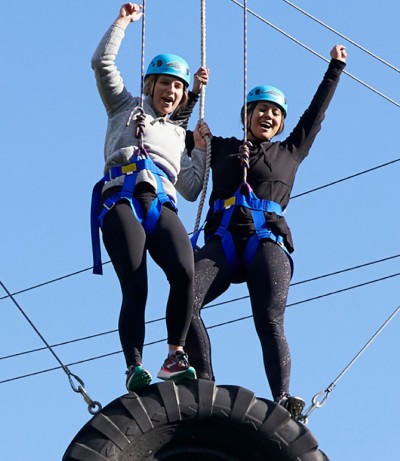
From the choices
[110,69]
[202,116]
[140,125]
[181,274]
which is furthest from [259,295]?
[110,69]

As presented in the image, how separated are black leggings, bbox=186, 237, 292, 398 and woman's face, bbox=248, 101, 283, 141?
677 millimetres

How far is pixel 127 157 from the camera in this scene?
805cm

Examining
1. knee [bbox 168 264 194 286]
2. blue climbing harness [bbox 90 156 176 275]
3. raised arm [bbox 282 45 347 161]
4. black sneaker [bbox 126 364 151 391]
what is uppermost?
raised arm [bbox 282 45 347 161]

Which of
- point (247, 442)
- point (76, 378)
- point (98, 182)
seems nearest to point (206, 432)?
point (247, 442)

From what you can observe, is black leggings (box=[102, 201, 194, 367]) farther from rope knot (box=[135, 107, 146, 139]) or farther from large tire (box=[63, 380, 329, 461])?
rope knot (box=[135, 107, 146, 139])

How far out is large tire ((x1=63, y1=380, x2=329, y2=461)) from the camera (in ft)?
24.1

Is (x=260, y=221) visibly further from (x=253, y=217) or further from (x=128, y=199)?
(x=128, y=199)

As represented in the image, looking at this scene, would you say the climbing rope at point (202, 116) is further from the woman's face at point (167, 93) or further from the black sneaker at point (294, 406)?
the black sneaker at point (294, 406)

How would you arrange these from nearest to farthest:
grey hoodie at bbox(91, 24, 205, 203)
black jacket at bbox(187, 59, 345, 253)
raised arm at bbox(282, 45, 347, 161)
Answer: grey hoodie at bbox(91, 24, 205, 203) < black jacket at bbox(187, 59, 345, 253) < raised arm at bbox(282, 45, 347, 161)

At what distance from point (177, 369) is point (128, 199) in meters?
0.89

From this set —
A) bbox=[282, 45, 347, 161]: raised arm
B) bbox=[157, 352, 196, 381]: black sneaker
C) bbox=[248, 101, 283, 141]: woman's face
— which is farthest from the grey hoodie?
bbox=[157, 352, 196, 381]: black sneaker

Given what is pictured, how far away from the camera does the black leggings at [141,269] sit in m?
7.63

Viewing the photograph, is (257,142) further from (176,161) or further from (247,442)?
(247,442)

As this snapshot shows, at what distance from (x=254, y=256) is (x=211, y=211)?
0.44 m
